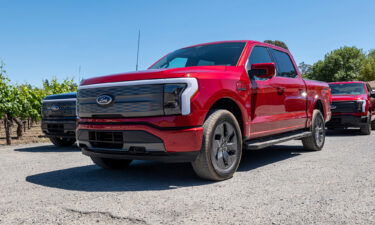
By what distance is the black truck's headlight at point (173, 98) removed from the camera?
373 cm

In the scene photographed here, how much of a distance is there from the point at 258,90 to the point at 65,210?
9.67ft

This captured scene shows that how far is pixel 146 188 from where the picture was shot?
3875 mm

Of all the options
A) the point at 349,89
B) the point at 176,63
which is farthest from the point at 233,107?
the point at 349,89

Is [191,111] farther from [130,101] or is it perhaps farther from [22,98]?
[22,98]

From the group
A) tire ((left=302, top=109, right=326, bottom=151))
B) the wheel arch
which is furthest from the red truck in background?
the wheel arch

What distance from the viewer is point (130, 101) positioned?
3.92m

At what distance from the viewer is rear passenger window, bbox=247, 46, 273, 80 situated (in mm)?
5045

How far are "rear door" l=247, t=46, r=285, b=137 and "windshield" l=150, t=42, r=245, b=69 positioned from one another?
25cm

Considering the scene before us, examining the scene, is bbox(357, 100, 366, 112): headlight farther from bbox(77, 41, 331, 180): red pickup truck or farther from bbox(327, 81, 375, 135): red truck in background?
bbox(77, 41, 331, 180): red pickup truck

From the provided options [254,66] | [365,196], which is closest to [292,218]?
[365,196]

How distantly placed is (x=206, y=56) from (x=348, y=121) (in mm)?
7155

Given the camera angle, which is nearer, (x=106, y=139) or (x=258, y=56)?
(x=106, y=139)

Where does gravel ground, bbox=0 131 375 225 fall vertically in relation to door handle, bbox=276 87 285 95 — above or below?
below

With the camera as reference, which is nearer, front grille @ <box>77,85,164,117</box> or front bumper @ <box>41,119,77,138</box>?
front grille @ <box>77,85,164,117</box>
